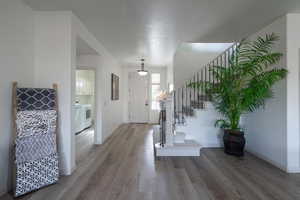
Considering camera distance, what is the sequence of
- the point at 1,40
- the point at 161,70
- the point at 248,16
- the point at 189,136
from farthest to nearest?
1. the point at 161,70
2. the point at 189,136
3. the point at 248,16
4. the point at 1,40

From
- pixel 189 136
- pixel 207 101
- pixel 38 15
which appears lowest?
pixel 189 136

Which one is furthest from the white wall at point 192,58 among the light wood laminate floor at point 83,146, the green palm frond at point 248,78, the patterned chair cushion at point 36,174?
the patterned chair cushion at point 36,174

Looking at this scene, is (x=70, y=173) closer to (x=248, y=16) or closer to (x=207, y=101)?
(x=207, y=101)

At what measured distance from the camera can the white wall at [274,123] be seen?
9.47 ft

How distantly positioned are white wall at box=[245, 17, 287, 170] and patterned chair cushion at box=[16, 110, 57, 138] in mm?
3765

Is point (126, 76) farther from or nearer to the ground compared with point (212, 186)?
farther from the ground

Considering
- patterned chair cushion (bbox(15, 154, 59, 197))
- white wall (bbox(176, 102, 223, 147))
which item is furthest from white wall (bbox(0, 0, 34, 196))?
white wall (bbox(176, 102, 223, 147))

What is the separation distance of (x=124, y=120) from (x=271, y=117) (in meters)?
5.87

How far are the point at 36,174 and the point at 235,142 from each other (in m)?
3.55

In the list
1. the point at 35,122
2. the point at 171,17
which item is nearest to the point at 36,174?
the point at 35,122

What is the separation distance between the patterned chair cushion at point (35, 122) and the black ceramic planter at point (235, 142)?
3.35 metres

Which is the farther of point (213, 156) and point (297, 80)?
point (213, 156)

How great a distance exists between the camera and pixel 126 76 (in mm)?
7805

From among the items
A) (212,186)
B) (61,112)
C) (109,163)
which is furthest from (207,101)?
(61,112)
